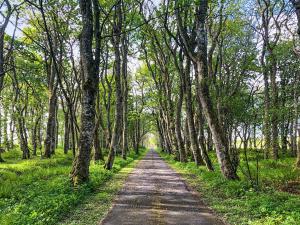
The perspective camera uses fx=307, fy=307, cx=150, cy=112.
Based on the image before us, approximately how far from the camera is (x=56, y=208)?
8.30 m

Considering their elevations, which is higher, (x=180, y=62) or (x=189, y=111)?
(x=180, y=62)

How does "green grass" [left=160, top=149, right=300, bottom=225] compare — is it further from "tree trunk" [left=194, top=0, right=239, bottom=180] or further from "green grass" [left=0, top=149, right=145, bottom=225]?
"green grass" [left=0, top=149, right=145, bottom=225]

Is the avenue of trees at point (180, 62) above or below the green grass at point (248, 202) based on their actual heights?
above

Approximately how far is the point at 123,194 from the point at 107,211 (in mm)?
2746

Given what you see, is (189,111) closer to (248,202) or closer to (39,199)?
(248,202)

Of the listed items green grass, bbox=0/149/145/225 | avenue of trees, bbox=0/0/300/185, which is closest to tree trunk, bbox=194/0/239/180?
avenue of trees, bbox=0/0/300/185

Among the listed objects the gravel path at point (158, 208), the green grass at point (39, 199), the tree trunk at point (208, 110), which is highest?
the tree trunk at point (208, 110)

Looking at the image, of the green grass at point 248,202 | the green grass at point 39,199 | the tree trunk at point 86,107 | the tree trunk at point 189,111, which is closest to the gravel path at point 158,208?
the green grass at point 248,202

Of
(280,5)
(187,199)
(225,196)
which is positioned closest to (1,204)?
(187,199)

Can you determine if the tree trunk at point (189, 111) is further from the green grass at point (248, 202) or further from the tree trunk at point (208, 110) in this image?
the tree trunk at point (208, 110)

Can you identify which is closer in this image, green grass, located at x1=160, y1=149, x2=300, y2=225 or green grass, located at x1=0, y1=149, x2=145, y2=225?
green grass, located at x1=0, y1=149, x2=145, y2=225

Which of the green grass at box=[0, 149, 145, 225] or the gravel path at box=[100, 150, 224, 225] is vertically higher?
the green grass at box=[0, 149, 145, 225]

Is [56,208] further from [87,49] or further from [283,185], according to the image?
[283,185]

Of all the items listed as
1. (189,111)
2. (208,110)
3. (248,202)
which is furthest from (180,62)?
(248,202)
